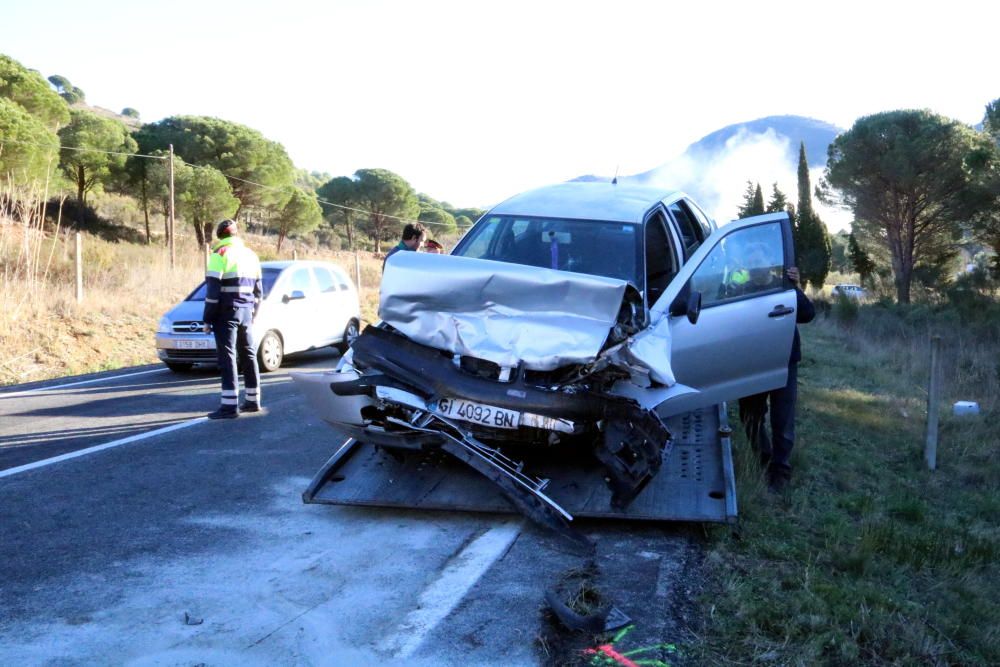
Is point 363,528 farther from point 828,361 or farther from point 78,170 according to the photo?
point 78,170

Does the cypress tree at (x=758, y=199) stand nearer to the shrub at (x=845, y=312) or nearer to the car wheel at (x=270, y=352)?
the shrub at (x=845, y=312)

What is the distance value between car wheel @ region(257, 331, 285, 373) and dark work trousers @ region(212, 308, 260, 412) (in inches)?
135

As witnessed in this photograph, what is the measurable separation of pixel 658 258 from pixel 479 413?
258cm

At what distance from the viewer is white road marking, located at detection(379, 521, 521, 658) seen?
3510mm

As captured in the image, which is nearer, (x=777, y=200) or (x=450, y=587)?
(x=450, y=587)

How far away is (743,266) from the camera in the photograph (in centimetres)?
637

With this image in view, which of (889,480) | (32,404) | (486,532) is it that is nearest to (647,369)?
(486,532)

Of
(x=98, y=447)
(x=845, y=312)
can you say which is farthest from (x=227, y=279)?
(x=845, y=312)

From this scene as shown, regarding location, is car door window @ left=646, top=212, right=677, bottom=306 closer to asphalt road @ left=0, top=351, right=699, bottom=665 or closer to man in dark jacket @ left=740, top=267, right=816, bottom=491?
man in dark jacket @ left=740, top=267, right=816, bottom=491

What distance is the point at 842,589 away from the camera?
4.07 meters

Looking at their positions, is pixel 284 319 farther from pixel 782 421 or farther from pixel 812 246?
pixel 812 246

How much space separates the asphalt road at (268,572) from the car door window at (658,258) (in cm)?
207

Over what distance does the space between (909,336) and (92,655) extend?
2364 cm

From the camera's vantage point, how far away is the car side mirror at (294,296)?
1275 cm
